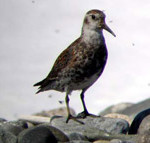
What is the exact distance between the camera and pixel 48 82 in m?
16.6

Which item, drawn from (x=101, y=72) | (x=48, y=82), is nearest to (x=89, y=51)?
(x=101, y=72)

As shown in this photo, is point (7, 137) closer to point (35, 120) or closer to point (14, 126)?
point (14, 126)

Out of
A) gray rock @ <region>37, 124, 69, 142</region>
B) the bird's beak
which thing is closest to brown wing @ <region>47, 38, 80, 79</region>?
the bird's beak

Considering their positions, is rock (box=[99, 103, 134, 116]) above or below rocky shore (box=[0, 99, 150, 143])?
below

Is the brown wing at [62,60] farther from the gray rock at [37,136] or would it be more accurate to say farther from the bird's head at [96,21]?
the gray rock at [37,136]

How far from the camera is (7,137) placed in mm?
13625

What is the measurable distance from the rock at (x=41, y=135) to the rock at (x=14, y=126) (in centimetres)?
135

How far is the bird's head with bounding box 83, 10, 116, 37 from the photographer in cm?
1576

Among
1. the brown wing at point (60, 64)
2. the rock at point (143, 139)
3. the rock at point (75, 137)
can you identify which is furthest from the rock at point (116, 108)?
the rock at point (143, 139)

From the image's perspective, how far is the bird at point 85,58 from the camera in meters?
15.6

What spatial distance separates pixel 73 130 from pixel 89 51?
1.74m

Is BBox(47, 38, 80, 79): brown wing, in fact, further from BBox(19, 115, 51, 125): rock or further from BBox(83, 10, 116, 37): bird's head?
BBox(19, 115, 51, 125): rock

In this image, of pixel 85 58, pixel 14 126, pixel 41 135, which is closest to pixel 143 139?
pixel 41 135

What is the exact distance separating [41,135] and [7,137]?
2.14ft
